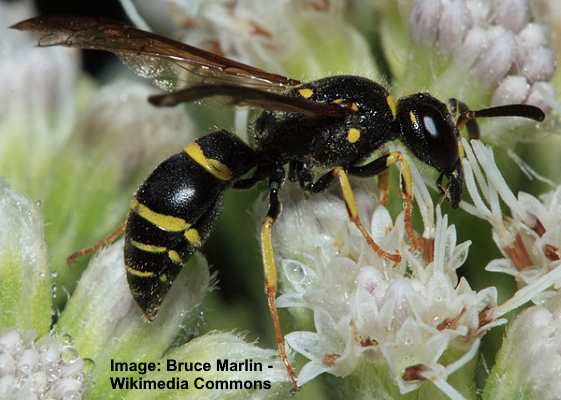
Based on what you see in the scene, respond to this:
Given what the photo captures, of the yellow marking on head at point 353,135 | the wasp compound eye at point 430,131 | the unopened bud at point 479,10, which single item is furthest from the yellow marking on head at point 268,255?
the unopened bud at point 479,10

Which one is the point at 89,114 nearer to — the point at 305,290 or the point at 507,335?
the point at 305,290

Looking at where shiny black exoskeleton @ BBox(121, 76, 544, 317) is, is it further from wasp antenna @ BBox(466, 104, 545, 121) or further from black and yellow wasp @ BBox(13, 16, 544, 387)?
wasp antenna @ BBox(466, 104, 545, 121)

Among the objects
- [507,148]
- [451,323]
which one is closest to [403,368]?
[451,323]

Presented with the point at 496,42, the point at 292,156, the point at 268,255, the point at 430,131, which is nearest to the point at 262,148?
the point at 292,156

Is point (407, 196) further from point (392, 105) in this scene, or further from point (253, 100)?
point (253, 100)

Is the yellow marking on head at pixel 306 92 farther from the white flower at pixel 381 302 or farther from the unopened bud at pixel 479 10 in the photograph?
the unopened bud at pixel 479 10

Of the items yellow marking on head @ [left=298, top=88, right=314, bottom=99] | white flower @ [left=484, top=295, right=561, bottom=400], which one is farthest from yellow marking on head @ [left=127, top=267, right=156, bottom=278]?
white flower @ [left=484, top=295, right=561, bottom=400]
